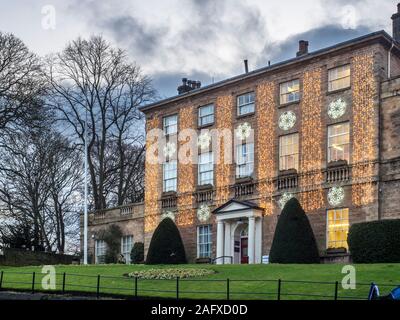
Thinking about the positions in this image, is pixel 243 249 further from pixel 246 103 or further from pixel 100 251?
pixel 100 251

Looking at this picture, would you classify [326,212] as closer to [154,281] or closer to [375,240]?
[375,240]

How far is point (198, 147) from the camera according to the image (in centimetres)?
4812

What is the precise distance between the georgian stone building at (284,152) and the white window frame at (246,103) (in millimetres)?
84

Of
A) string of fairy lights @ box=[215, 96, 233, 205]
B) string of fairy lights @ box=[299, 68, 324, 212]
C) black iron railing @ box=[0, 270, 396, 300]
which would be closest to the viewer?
black iron railing @ box=[0, 270, 396, 300]

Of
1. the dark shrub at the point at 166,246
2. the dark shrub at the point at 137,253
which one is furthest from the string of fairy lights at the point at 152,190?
the dark shrub at the point at 166,246

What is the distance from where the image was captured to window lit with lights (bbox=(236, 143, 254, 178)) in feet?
147

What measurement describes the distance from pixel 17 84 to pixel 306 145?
2085cm

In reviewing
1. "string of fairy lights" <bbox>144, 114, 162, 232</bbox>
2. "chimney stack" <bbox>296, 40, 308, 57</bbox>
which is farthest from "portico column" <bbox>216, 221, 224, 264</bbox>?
"chimney stack" <bbox>296, 40, 308, 57</bbox>

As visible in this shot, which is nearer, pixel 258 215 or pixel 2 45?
pixel 258 215

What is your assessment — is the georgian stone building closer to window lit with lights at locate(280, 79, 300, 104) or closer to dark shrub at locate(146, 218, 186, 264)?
window lit with lights at locate(280, 79, 300, 104)

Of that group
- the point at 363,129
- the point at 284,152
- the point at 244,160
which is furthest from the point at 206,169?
the point at 363,129

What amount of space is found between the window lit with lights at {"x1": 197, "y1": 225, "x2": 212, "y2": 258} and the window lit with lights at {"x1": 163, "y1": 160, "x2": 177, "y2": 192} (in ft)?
13.6
